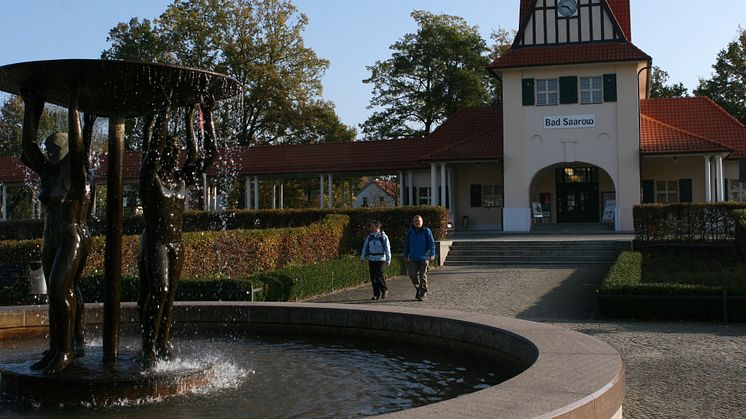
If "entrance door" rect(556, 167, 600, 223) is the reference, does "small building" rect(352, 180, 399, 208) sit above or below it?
above

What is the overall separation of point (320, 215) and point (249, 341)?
62.3ft

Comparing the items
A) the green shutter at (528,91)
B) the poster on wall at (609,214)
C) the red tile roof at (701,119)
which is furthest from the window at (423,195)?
the red tile roof at (701,119)

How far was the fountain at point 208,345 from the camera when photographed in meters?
5.00

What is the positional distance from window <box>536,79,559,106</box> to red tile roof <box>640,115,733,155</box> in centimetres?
415

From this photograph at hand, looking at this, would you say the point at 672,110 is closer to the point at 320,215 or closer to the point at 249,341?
the point at 320,215

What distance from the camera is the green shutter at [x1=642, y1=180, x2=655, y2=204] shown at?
34.5 metres

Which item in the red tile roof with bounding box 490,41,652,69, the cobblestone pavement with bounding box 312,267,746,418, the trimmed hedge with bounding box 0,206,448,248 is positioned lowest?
the cobblestone pavement with bounding box 312,267,746,418

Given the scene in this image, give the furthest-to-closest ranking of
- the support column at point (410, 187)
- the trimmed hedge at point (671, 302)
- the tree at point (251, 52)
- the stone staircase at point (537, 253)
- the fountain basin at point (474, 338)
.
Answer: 1. the tree at point (251, 52)
2. the support column at point (410, 187)
3. the stone staircase at point (537, 253)
4. the trimmed hedge at point (671, 302)
5. the fountain basin at point (474, 338)

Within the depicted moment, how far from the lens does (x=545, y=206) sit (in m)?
37.1

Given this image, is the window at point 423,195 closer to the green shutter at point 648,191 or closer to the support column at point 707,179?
the green shutter at point 648,191

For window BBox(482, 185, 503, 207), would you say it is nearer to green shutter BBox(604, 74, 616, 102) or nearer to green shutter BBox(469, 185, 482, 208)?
green shutter BBox(469, 185, 482, 208)

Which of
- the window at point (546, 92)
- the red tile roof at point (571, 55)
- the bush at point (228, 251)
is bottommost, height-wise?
the bush at point (228, 251)

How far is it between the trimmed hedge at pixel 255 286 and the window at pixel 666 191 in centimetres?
2101

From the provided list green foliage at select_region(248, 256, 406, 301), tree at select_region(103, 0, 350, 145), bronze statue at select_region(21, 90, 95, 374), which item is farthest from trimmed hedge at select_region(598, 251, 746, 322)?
tree at select_region(103, 0, 350, 145)
